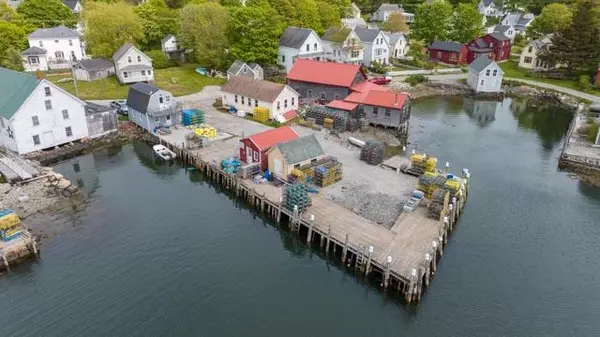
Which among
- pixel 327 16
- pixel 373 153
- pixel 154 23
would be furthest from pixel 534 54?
pixel 154 23

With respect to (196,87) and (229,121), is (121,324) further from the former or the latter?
(196,87)

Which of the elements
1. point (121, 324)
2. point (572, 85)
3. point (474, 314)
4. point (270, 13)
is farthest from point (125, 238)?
point (572, 85)

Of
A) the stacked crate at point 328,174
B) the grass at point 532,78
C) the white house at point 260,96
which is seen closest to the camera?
the stacked crate at point 328,174

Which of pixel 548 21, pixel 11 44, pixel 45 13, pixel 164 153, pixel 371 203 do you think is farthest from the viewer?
pixel 548 21

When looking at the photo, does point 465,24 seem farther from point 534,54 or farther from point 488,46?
point 534,54

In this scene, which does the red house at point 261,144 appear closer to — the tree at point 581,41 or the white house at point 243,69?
the white house at point 243,69

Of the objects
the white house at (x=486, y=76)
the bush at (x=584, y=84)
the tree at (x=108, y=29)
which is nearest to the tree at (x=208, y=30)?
the tree at (x=108, y=29)

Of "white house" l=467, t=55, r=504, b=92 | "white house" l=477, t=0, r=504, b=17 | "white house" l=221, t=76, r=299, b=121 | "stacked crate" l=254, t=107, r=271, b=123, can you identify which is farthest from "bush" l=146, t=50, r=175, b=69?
"white house" l=477, t=0, r=504, b=17
